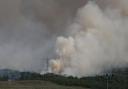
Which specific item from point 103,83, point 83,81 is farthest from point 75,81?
point 103,83

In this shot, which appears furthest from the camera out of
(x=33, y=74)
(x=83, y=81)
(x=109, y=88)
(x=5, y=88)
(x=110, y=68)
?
(x=110, y=68)

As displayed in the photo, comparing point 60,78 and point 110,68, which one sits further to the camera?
point 110,68

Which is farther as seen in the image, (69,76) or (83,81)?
(69,76)

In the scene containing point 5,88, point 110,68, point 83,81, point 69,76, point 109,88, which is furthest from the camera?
point 110,68

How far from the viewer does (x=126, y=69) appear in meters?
188

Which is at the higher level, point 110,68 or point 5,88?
point 110,68

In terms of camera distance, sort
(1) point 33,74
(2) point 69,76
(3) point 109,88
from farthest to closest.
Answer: (1) point 33,74 → (2) point 69,76 → (3) point 109,88

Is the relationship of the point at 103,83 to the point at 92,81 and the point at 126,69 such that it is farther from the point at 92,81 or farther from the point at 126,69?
the point at 126,69

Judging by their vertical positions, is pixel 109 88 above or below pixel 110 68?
below

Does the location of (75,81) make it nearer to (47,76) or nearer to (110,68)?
(47,76)

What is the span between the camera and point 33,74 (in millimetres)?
151250

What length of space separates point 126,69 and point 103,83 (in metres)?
63.0

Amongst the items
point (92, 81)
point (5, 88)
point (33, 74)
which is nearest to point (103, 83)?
point (92, 81)

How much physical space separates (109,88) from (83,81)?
43.7 feet
